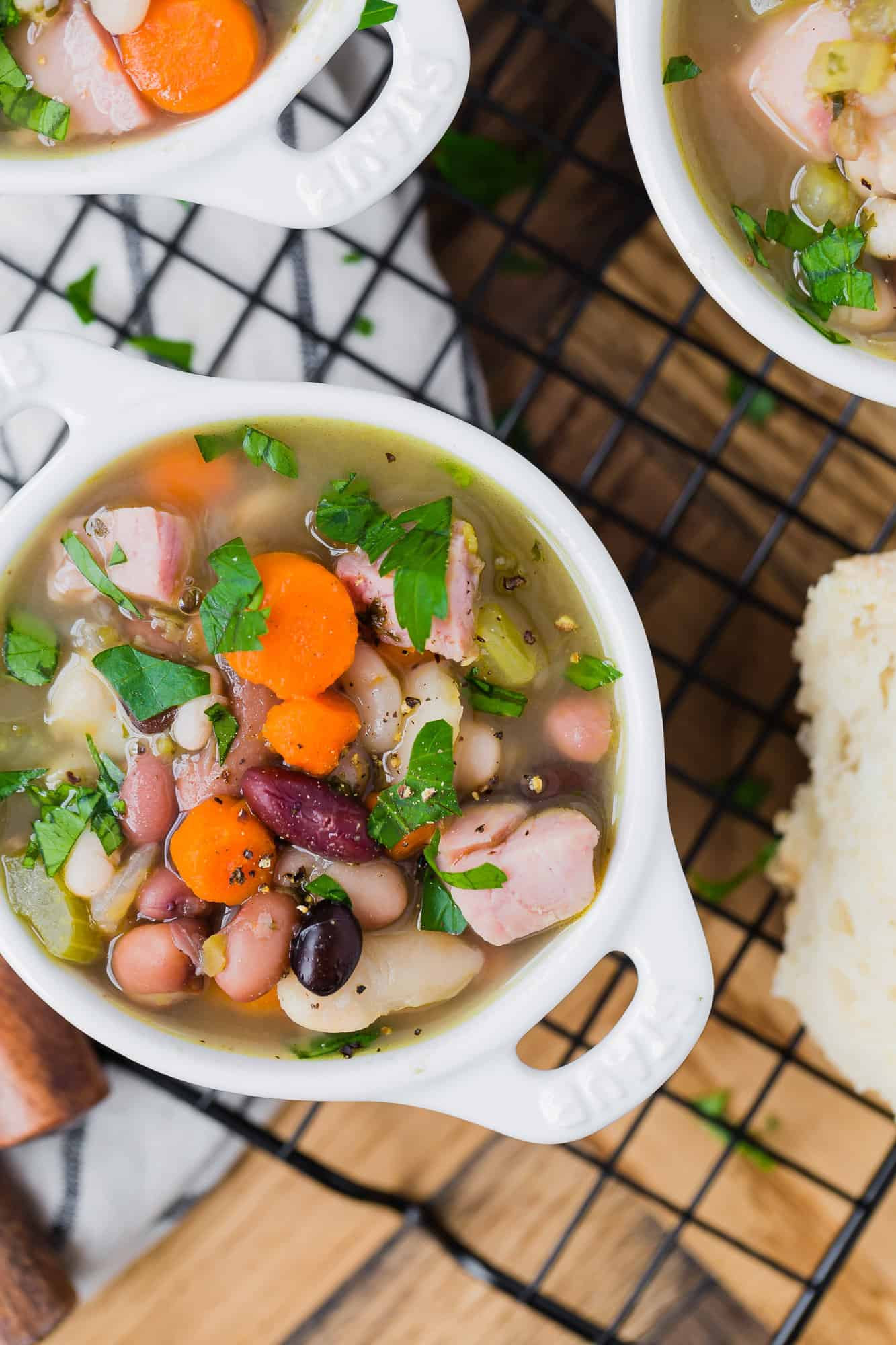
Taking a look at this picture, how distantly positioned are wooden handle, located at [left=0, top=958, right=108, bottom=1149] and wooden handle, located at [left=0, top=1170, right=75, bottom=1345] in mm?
162

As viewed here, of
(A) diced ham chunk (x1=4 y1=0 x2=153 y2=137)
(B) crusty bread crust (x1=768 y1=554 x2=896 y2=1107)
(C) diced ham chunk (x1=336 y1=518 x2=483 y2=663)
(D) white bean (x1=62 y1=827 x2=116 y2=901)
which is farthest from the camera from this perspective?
(B) crusty bread crust (x1=768 y1=554 x2=896 y2=1107)

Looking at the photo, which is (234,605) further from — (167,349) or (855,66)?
(855,66)

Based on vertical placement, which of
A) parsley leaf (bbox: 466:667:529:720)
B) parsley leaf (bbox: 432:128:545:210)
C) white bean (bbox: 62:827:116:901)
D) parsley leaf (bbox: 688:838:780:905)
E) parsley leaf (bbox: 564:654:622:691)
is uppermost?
parsley leaf (bbox: 432:128:545:210)

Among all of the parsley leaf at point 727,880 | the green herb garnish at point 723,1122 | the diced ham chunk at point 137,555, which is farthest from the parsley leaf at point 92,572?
the green herb garnish at point 723,1122

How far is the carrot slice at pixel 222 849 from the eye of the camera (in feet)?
4.57

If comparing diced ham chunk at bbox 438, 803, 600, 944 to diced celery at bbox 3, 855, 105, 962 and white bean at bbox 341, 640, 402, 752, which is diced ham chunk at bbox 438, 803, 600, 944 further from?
diced celery at bbox 3, 855, 105, 962

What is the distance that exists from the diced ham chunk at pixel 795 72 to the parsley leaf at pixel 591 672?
2.13 ft

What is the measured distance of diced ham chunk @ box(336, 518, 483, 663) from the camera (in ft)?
4.39

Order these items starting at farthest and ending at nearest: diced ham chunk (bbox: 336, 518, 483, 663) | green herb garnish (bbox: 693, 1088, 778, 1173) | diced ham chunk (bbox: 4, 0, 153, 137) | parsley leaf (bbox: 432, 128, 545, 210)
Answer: green herb garnish (bbox: 693, 1088, 778, 1173)
parsley leaf (bbox: 432, 128, 545, 210)
diced ham chunk (bbox: 4, 0, 153, 137)
diced ham chunk (bbox: 336, 518, 483, 663)

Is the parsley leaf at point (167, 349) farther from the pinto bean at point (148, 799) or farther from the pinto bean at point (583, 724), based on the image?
the pinto bean at point (583, 724)

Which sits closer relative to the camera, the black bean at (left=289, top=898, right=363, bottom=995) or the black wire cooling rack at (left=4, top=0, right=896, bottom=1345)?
the black bean at (left=289, top=898, right=363, bottom=995)

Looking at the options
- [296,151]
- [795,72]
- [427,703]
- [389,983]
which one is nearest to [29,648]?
[427,703]

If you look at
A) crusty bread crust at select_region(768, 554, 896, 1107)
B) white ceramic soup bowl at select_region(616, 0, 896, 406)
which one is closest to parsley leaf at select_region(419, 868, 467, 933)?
crusty bread crust at select_region(768, 554, 896, 1107)

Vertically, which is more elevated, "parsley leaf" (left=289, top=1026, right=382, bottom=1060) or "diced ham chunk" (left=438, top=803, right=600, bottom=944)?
"diced ham chunk" (left=438, top=803, right=600, bottom=944)
